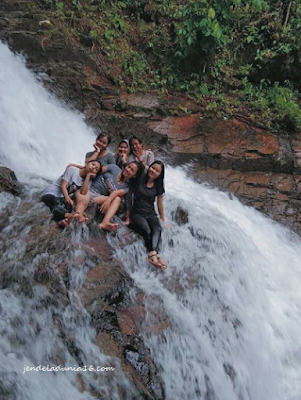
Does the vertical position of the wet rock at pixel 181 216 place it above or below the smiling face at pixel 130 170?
below

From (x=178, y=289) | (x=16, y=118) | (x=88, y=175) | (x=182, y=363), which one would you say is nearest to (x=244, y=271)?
(x=178, y=289)

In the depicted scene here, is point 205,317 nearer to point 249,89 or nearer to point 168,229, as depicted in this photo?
point 168,229

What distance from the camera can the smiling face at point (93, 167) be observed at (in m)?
5.26

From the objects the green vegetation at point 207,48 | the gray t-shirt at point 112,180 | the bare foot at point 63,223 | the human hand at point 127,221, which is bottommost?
the human hand at point 127,221

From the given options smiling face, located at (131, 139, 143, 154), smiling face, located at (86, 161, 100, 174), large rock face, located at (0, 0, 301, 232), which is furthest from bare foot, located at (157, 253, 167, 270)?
large rock face, located at (0, 0, 301, 232)

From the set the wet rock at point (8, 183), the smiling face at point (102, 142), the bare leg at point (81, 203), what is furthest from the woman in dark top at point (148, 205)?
the wet rock at point (8, 183)

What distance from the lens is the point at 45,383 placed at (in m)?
3.00

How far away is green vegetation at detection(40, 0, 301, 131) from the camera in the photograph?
397 inches

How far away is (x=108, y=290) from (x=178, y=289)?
100cm

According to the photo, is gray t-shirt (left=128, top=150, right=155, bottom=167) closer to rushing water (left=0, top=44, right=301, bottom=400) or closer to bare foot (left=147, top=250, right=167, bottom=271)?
rushing water (left=0, top=44, right=301, bottom=400)

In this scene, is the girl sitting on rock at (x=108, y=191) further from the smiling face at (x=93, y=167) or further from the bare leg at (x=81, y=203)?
the smiling face at (x=93, y=167)

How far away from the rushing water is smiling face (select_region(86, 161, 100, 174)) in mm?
917

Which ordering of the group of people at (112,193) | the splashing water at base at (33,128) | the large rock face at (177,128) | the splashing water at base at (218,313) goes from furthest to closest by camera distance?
the large rock face at (177,128)
the splashing water at base at (33,128)
the group of people at (112,193)
the splashing water at base at (218,313)

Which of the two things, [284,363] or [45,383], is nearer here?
[45,383]
